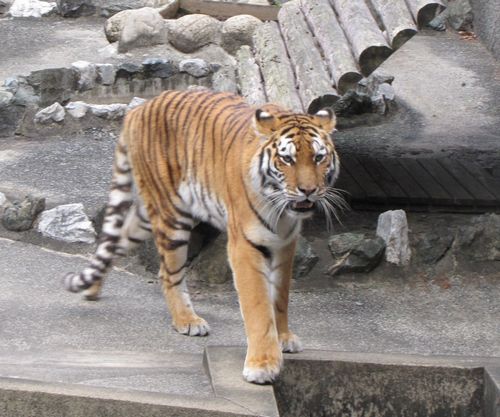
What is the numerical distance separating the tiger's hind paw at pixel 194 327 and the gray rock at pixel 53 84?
151 inches

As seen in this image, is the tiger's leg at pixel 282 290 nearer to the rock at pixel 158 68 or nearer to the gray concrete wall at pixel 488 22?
the rock at pixel 158 68

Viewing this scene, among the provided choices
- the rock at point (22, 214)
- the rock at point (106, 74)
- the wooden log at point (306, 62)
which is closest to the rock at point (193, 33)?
the rock at point (106, 74)

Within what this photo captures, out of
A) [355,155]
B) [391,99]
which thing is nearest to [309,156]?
[355,155]

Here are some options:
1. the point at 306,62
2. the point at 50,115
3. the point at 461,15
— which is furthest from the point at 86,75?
the point at 461,15

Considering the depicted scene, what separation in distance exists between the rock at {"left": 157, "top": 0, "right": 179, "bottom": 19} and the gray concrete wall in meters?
3.21

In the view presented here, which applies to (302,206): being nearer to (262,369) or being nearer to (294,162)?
(294,162)

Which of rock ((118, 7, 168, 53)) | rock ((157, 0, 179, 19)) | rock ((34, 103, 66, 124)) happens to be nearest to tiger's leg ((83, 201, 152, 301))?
rock ((34, 103, 66, 124))

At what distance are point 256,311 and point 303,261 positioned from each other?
1811 millimetres

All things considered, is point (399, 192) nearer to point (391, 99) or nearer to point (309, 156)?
point (391, 99)

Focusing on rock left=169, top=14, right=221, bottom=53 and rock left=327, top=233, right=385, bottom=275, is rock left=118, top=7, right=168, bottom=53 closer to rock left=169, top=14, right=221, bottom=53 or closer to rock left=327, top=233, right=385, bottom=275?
rock left=169, top=14, right=221, bottom=53

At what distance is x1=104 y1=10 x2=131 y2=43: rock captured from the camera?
10.7 m

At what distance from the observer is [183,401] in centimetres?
425

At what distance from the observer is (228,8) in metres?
11.4

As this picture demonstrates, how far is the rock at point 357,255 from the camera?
680 centimetres
